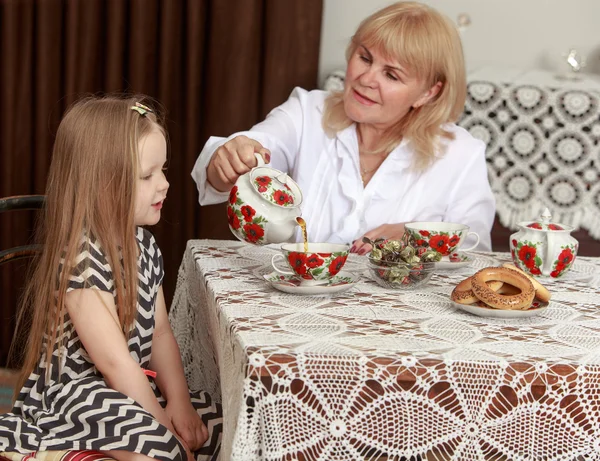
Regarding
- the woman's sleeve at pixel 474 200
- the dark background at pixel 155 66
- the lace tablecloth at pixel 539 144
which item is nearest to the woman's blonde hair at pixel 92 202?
the woman's sleeve at pixel 474 200

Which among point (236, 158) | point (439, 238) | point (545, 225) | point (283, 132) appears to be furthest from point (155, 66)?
point (545, 225)

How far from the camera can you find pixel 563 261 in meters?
1.55

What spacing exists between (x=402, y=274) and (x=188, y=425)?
0.44m

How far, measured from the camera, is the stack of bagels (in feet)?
4.13

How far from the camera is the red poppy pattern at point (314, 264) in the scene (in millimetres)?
1356

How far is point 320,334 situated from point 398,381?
0.14 m

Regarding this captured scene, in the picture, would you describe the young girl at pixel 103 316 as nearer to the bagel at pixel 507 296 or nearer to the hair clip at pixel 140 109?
the hair clip at pixel 140 109

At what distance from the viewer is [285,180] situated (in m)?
1.55

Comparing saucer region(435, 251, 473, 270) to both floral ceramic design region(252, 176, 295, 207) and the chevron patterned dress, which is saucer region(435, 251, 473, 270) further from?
the chevron patterned dress

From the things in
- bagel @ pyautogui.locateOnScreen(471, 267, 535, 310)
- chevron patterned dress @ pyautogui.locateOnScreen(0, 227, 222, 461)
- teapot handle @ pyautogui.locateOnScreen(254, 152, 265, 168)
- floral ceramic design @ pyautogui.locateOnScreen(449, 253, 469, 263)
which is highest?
teapot handle @ pyautogui.locateOnScreen(254, 152, 265, 168)

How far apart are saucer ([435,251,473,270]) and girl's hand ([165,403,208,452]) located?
53cm

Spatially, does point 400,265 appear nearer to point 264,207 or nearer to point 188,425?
point 264,207

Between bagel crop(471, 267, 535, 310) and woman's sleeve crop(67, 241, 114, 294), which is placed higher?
bagel crop(471, 267, 535, 310)

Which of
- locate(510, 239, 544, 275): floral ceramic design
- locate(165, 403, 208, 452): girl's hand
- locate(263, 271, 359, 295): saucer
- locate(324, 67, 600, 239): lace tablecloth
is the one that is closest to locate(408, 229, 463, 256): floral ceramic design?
locate(510, 239, 544, 275): floral ceramic design
